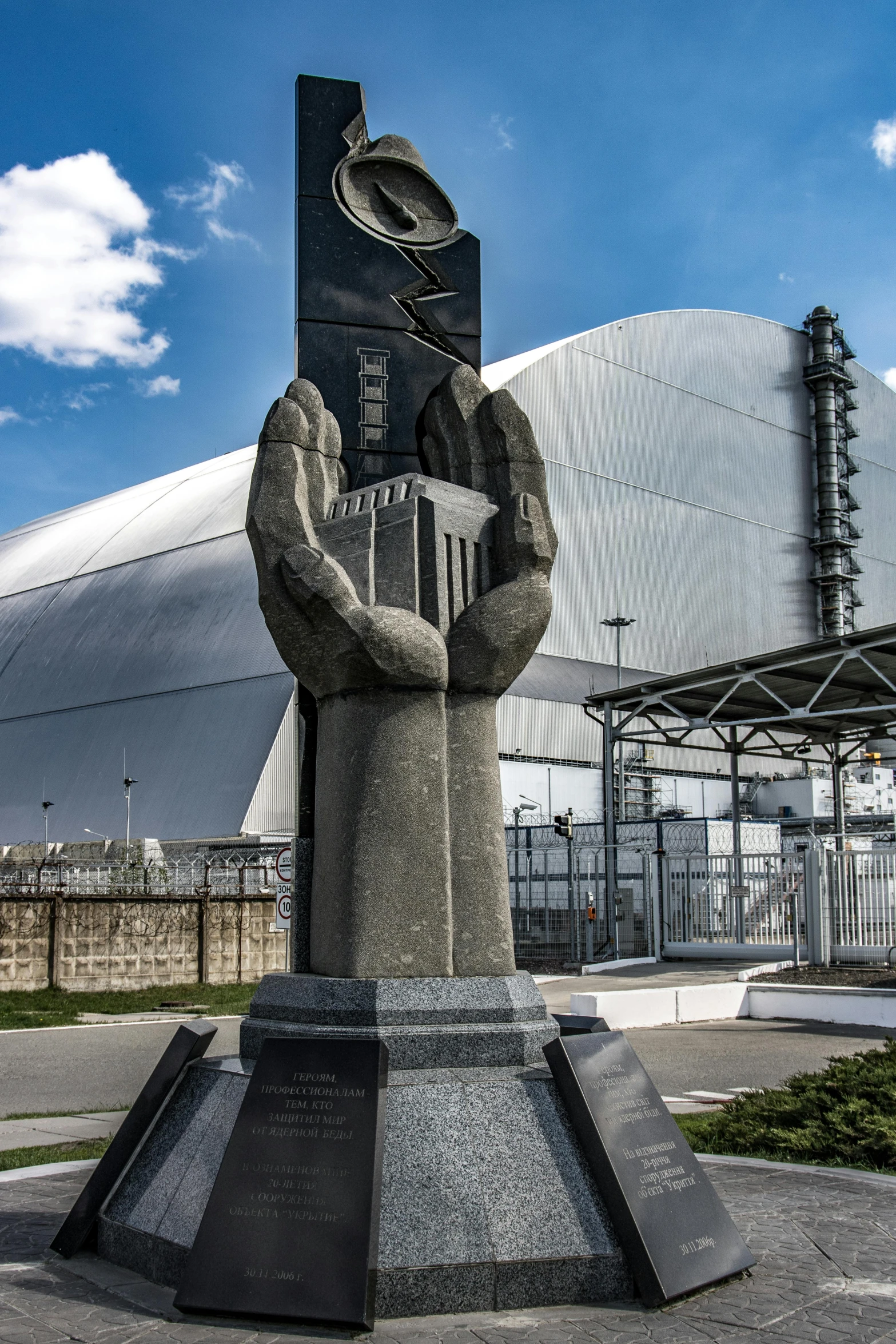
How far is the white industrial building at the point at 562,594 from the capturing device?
40.7 meters

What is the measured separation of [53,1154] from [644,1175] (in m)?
5.31

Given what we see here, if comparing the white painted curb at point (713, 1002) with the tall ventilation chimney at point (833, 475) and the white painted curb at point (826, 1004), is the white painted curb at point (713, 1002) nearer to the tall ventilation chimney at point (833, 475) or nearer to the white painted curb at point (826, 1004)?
the white painted curb at point (826, 1004)

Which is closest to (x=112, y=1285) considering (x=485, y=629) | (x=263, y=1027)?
(x=263, y=1027)

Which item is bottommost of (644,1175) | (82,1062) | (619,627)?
(82,1062)

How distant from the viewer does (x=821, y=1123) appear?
851 cm

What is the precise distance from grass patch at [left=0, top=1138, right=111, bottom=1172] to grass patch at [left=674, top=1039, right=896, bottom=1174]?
4.34 meters

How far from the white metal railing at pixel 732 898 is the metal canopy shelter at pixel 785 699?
2253 millimetres

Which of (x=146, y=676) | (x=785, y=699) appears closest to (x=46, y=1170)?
(x=785, y=699)

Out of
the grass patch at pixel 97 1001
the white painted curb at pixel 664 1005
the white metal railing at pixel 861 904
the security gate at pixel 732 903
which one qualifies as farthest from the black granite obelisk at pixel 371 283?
the security gate at pixel 732 903

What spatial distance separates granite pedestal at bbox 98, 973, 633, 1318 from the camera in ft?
16.6

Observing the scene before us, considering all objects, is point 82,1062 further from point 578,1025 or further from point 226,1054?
point 578,1025

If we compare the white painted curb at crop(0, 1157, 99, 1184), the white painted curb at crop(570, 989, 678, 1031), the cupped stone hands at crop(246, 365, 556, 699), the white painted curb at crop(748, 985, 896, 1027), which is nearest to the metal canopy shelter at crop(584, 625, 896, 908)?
the white painted curb at crop(748, 985, 896, 1027)

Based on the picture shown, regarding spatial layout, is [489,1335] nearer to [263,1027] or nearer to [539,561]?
[263,1027]

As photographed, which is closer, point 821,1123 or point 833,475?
point 821,1123
